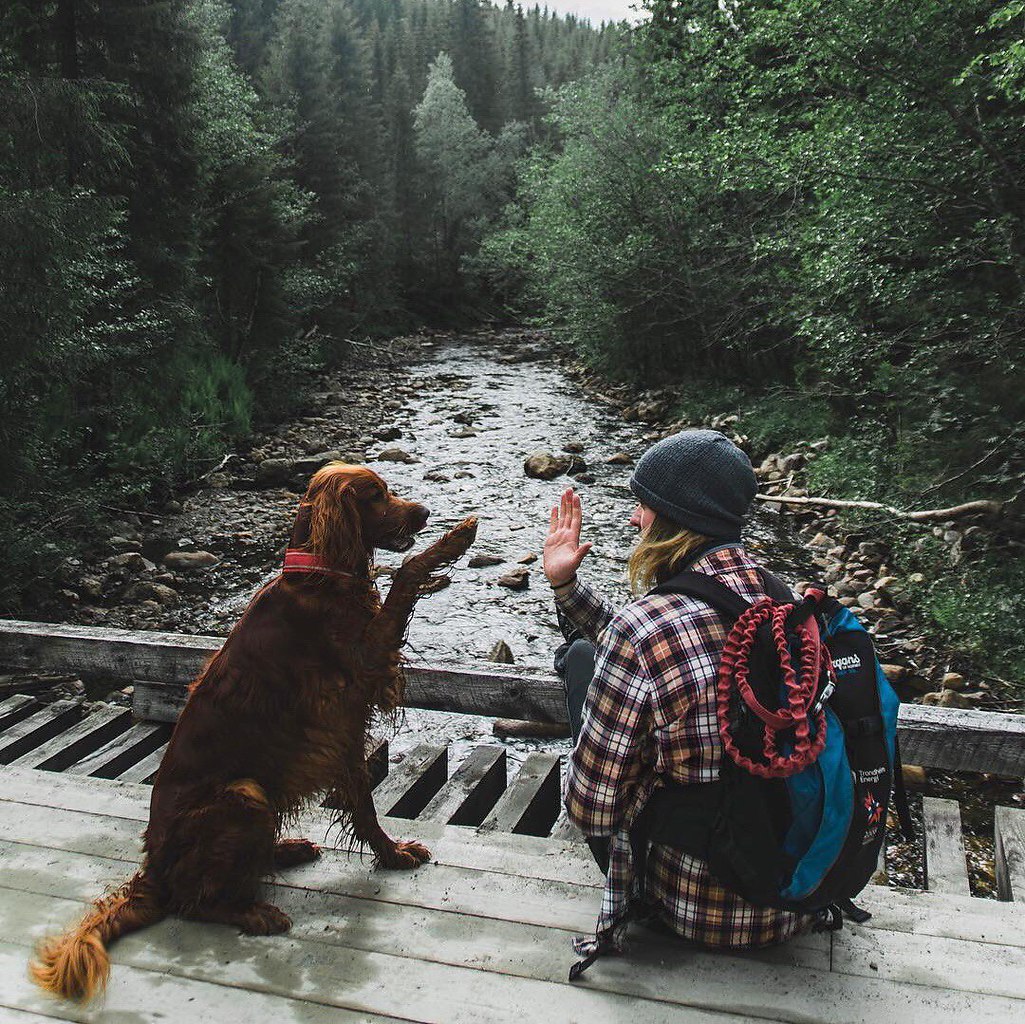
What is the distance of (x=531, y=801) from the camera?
10.5ft

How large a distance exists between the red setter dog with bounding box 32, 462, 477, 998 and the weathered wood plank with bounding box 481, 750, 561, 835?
56cm

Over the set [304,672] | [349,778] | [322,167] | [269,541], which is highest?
[322,167]

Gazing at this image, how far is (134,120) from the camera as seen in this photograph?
36.2 ft

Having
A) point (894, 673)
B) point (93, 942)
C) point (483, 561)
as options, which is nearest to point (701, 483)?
point (93, 942)

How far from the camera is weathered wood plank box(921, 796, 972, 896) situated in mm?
2648

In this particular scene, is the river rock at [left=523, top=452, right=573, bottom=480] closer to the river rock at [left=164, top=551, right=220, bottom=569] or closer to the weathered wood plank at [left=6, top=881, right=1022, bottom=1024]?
the river rock at [left=164, top=551, right=220, bottom=569]

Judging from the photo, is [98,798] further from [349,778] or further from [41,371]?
[41,371]

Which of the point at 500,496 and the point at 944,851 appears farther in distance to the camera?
the point at 500,496

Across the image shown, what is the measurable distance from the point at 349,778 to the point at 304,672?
0.36 meters

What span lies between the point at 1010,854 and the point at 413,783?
80.5 inches

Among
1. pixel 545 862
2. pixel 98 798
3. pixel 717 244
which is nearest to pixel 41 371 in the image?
pixel 98 798

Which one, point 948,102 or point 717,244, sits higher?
point 948,102

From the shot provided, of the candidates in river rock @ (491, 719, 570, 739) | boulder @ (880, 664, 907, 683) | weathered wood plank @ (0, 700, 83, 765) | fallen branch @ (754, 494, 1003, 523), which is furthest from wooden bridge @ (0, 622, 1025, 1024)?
fallen branch @ (754, 494, 1003, 523)

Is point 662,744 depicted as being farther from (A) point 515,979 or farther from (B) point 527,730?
(B) point 527,730
